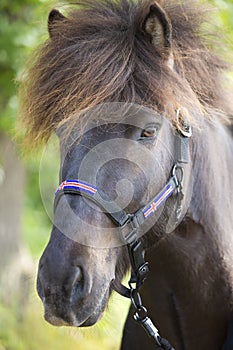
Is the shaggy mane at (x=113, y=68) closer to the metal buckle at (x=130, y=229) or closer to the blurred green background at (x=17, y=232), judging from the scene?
the metal buckle at (x=130, y=229)

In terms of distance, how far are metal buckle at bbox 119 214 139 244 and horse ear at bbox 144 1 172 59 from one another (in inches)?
31.8

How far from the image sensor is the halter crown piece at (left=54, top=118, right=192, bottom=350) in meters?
2.76

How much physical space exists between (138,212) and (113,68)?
0.67 m

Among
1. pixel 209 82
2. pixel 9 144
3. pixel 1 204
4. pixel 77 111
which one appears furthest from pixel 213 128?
pixel 1 204

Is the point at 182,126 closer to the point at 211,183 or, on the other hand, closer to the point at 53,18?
the point at 211,183

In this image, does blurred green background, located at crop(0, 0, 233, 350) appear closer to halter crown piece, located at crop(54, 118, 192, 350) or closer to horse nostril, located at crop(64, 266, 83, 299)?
halter crown piece, located at crop(54, 118, 192, 350)

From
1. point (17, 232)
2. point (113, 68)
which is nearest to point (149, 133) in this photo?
point (113, 68)

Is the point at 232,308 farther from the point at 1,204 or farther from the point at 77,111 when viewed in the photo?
the point at 1,204

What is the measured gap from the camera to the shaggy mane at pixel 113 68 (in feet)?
9.62

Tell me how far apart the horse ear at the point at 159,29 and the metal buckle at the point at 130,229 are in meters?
0.81

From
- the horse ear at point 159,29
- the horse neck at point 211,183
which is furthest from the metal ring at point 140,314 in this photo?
the horse ear at point 159,29

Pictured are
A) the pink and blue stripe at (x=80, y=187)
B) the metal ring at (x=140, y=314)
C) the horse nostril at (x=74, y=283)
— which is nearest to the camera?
the horse nostril at (x=74, y=283)

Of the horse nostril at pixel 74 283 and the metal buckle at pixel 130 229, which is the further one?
the metal buckle at pixel 130 229

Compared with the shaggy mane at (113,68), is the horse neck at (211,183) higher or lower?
lower
